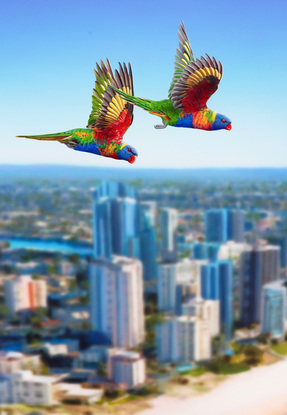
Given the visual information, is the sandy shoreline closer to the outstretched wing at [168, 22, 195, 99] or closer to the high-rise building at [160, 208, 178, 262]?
the high-rise building at [160, 208, 178, 262]

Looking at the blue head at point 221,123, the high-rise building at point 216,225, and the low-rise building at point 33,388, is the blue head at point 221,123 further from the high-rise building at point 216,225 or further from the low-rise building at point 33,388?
the high-rise building at point 216,225

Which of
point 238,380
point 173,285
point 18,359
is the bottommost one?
point 238,380

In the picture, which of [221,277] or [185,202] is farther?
[221,277]

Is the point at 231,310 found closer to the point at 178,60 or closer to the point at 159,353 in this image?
the point at 159,353

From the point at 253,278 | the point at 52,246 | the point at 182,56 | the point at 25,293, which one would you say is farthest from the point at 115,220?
the point at 182,56

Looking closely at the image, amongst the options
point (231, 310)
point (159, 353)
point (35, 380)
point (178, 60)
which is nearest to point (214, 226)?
point (231, 310)

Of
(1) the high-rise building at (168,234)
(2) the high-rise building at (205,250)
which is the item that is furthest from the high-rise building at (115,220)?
(2) the high-rise building at (205,250)

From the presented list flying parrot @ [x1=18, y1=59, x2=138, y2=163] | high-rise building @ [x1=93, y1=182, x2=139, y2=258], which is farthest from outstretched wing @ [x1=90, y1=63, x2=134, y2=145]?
high-rise building @ [x1=93, y1=182, x2=139, y2=258]
